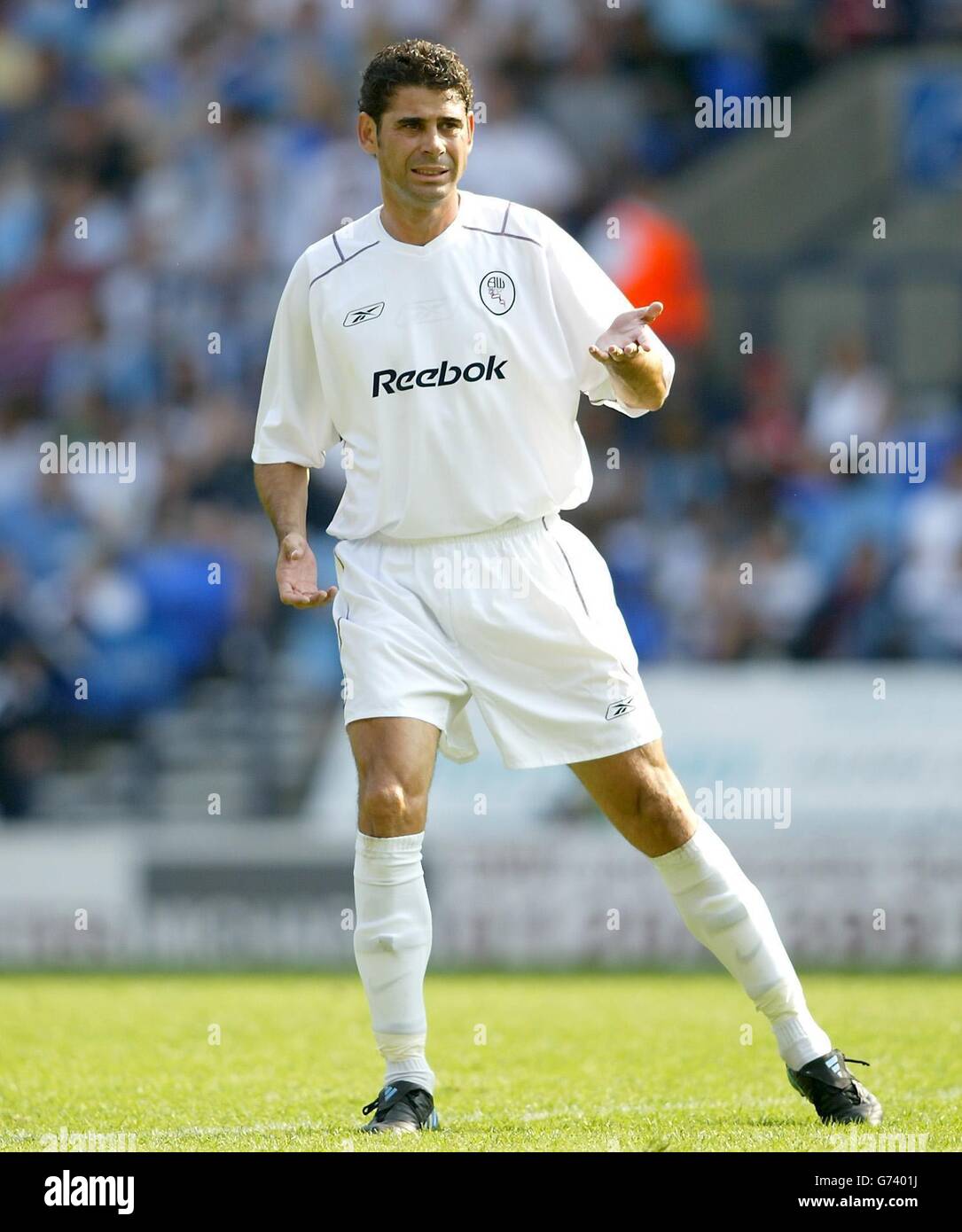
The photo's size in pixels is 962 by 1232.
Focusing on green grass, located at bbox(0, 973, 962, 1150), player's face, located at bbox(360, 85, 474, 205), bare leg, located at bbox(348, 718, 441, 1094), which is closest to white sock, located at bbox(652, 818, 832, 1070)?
green grass, located at bbox(0, 973, 962, 1150)

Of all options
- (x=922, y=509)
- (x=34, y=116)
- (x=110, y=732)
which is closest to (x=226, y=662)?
(x=110, y=732)

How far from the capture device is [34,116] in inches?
617

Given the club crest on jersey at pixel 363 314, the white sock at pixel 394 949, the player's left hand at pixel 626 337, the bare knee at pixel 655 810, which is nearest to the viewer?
the player's left hand at pixel 626 337

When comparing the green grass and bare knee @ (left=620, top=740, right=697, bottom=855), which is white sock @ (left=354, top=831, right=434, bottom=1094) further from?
bare knee @ (left=620, top=740, right=697, bottom=855)

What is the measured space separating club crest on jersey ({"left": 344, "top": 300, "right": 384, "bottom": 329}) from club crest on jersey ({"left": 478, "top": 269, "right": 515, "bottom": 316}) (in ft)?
0.91

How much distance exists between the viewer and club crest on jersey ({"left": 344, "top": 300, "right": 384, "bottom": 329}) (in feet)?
17.2

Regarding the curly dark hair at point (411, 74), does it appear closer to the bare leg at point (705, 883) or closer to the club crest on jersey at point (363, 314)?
the club crest on jersey at point (363, 314)

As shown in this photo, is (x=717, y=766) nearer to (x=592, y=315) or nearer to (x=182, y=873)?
(x=182, y=873)

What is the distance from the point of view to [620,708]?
517cm

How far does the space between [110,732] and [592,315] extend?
728 centimetres

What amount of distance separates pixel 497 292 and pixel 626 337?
455 mm

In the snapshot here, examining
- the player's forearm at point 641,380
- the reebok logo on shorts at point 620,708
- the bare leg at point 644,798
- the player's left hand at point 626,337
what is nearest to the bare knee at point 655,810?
the bare leg at point 644,798

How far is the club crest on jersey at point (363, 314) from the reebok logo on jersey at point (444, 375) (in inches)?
6.2

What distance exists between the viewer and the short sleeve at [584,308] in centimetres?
523
